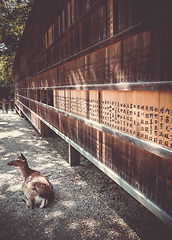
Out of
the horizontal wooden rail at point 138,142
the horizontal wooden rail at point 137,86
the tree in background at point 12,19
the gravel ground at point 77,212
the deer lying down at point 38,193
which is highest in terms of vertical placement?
the tree in background at point 12,19

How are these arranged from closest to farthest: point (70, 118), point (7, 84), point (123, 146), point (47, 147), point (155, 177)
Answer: point (155, 177) < point (123, 146) < point (70, 118) < point (47, 147) < point (7, 84)

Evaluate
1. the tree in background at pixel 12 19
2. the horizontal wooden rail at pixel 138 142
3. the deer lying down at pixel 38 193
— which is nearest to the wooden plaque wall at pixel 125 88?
the horizontal wooden rail at pixel 138 142

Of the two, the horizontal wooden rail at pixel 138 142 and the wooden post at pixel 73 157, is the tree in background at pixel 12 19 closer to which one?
the wooden post at pixel 73 157

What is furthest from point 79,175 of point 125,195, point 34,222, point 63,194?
point 34,222

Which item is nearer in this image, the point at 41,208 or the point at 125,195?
the point at 41,208

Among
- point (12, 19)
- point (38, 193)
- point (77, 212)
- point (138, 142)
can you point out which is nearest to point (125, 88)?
point (138, 142)

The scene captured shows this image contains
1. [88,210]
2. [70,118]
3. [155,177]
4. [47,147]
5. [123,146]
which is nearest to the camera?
[155,177]

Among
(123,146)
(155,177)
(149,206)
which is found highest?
(123,146)

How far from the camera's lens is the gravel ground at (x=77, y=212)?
2.91 m

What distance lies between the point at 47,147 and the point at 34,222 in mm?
4256

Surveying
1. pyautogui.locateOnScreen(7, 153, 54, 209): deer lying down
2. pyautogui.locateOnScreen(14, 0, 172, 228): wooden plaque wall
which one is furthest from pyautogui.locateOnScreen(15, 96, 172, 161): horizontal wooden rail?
pyautogui.locateOnScreen(7, 153, 54, 209): deer lying down

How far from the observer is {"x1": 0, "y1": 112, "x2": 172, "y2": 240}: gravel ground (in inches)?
115

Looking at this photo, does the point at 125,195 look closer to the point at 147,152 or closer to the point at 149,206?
the point at 149,206

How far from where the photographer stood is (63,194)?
4.00 meters
